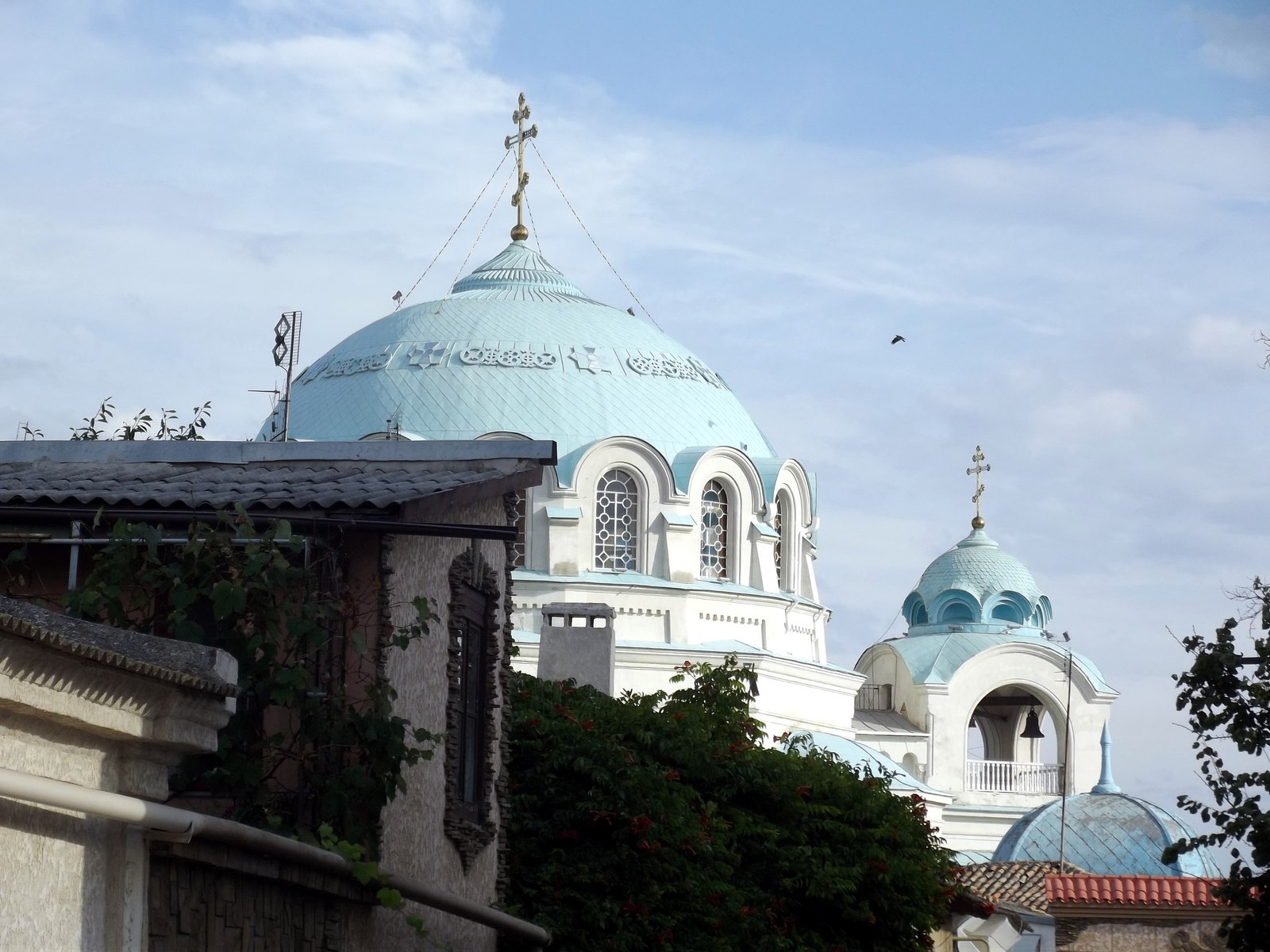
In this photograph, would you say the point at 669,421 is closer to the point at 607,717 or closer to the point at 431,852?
the point at 607,717

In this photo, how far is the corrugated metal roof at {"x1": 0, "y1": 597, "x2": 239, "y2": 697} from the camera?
20.6 ft

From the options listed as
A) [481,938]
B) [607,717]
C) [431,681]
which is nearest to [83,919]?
[431,681]

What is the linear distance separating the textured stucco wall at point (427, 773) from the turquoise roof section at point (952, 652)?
1190 inches

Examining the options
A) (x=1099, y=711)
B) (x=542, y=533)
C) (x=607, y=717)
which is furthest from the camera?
(x=1099, y=711)

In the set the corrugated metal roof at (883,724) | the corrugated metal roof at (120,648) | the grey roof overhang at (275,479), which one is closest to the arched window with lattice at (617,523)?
the corrugated metal roof at (883,724)

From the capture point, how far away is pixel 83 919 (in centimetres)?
666

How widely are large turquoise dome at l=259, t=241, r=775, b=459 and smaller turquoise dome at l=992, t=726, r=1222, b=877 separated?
7251 mm

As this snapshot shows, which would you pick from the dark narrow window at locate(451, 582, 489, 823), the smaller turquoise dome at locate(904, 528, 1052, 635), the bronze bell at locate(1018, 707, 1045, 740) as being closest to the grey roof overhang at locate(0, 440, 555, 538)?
the dark narrow window at locate(451, 582, 489, 823)

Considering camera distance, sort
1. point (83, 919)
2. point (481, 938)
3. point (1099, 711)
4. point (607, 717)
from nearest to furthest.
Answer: point (83, 919), point (481, 938), point (607, 717), point (1099, 711)

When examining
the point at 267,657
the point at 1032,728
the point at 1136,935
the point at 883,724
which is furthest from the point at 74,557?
the point at 1032,728

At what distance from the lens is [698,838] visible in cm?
1485

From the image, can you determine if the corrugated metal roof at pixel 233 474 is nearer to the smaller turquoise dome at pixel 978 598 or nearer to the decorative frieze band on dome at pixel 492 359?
the decorative frieze band on dome at pixel 492 359

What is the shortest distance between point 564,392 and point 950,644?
459 inches

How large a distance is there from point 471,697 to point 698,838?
3070 millimetres
